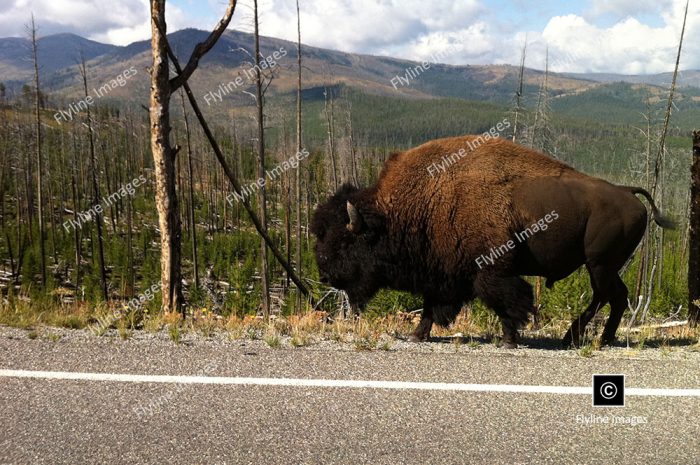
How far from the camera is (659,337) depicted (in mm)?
6184

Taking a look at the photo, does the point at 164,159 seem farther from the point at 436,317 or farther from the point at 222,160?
the point at 436,317

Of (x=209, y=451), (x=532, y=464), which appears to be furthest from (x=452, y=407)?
(x=209, y=451)

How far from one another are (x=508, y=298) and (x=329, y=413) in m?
2.90

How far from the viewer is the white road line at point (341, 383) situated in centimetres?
388

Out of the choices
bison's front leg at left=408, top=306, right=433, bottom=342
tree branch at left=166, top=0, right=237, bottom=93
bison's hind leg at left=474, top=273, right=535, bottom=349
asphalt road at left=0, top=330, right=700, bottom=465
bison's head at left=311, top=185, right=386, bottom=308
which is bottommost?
bison's front leg at left=408, top=306, right=433, bottom=342

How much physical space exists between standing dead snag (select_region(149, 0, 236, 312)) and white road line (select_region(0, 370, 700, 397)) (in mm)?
3568

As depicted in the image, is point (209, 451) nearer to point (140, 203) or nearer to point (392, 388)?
point (392, 388)

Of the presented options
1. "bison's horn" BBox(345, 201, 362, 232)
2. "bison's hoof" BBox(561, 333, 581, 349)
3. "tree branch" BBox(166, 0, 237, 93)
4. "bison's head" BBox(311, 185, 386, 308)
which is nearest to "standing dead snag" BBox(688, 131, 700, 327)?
"bison's hoof" BBox(561, 333, 581, 349)

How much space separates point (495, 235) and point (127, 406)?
380 centimetres

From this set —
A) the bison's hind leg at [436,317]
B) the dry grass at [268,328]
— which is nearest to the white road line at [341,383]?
the dry grass at [268,328]

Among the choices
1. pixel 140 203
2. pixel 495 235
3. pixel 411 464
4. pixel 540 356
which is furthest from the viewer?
pixel 140 203

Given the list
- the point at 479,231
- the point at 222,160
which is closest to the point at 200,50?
the point at 222,160

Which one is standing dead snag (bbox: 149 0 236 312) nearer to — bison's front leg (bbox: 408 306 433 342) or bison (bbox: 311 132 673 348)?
bison (bbox: 311 132 673 348)

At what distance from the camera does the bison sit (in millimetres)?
5727
